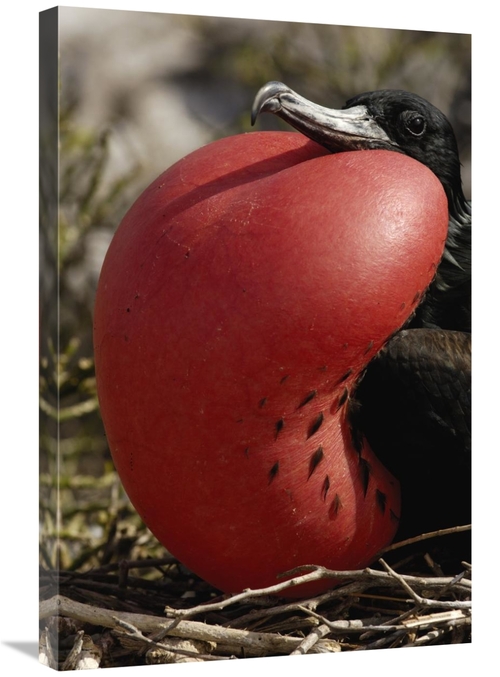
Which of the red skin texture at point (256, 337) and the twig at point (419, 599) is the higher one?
the red skin texture at point (256, 337)

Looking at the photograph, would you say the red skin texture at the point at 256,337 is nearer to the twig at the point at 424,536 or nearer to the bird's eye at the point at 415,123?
the twig at the point at 424,536

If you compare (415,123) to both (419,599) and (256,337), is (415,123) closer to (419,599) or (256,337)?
(256,337)

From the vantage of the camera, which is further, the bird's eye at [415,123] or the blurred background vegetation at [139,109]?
the blurred background vegetation at [139,109]

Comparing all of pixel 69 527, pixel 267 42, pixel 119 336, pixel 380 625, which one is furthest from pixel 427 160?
pixel 69 527

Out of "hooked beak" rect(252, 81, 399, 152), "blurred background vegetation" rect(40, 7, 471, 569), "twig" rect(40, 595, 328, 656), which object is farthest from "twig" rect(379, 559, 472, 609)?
"hooked beak" rect(252, 81, 399, 152)

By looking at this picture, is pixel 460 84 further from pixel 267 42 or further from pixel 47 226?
pixel 47 226

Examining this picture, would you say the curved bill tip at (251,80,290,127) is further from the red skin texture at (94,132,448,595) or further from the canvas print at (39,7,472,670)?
the red skin texture at (94,132,448,595)

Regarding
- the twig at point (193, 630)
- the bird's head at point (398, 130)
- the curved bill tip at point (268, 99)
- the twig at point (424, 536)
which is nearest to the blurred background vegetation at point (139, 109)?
the twig at point (193, 630)
